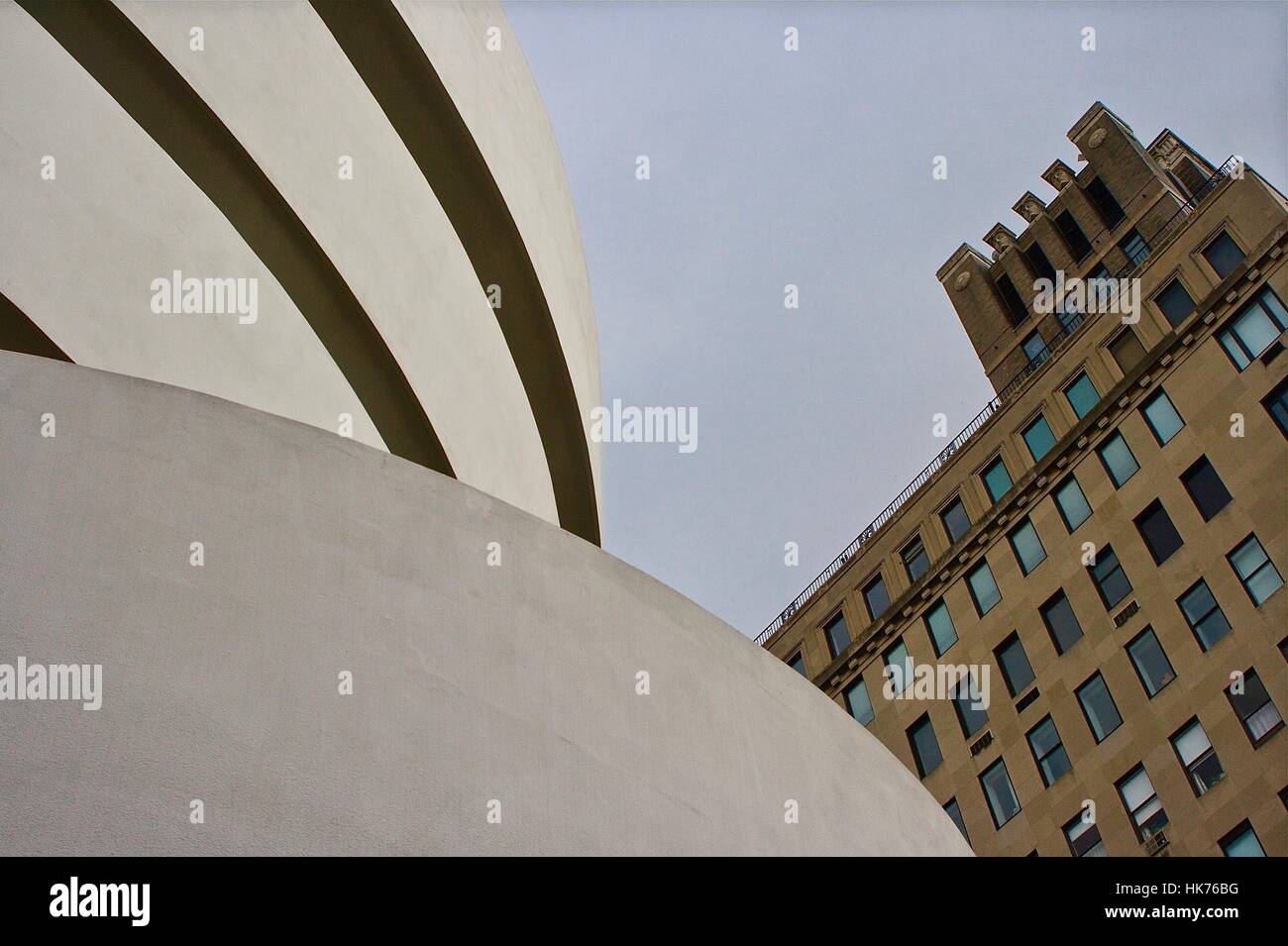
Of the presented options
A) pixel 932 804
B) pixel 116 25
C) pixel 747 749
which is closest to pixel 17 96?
pixel 116 25

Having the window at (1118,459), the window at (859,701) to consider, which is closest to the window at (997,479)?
the window at (1118,459)

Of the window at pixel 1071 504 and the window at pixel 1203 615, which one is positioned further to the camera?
the window at pixel 1071 504

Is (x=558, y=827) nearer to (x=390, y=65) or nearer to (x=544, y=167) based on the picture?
(x=390, y=65)

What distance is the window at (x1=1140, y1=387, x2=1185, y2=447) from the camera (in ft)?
105

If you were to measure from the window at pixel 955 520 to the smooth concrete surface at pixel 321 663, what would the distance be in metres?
32.2

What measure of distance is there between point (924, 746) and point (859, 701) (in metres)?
3.32

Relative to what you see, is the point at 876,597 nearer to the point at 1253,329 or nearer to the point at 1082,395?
the point at 1082,395

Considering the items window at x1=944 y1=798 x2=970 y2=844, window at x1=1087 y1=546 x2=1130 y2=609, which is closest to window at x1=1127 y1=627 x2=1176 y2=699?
window at x1=1087 y1=546 x2=1130 y2=609

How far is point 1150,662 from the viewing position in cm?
2955

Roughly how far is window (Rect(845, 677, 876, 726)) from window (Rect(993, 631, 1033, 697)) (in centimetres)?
465

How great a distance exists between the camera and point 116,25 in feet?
27.9

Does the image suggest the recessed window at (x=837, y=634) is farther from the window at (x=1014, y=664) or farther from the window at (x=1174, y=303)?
the window at (x=1174, y=303)

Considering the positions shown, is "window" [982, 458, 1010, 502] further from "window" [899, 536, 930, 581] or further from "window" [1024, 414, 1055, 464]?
"window" [899, 536, 930, 581]

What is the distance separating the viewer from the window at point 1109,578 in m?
31.0
